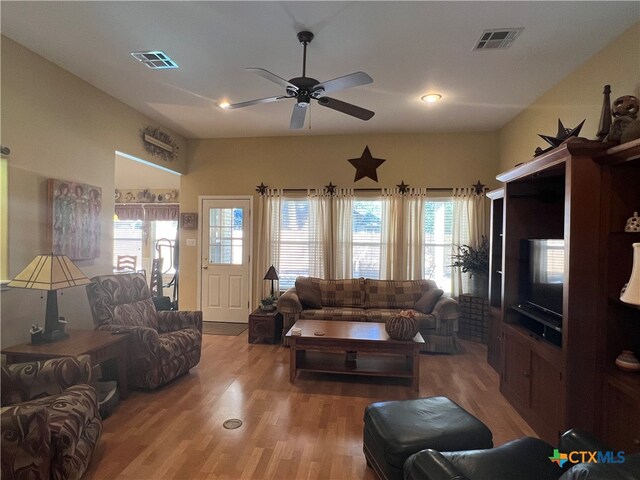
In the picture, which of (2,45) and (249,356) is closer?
(2,45)

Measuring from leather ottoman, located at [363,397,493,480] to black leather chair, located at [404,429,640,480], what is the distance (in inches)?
8.2

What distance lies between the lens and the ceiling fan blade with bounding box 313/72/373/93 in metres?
2.37

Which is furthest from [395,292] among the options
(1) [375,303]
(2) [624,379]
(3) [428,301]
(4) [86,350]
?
(4) [86,350]

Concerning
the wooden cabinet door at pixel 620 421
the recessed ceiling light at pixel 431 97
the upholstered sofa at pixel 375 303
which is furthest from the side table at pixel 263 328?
the wooden cabinet door at pixel 620 421

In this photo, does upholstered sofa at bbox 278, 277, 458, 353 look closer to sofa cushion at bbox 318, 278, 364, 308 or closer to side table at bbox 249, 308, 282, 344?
sofa cushion at bbox 318, 278, 364, 308

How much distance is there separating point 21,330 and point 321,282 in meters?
3.35

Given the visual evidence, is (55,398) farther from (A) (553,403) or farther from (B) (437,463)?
(A) (553,403)

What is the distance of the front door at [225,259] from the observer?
18.7ft

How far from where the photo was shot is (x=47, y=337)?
2748mm

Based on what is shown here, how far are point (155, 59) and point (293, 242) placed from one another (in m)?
3.14

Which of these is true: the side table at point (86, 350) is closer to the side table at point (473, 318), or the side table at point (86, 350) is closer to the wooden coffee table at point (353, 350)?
the wooden coffee table at point (353, 350)

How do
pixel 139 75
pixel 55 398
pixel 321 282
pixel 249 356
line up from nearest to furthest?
1. pixel 55 398
2. pixel 139 75
3. pixel 249 356
4. pixel 321 282

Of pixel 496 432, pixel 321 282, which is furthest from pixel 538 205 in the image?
pixel 321 282

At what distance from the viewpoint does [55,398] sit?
2.03 meters
